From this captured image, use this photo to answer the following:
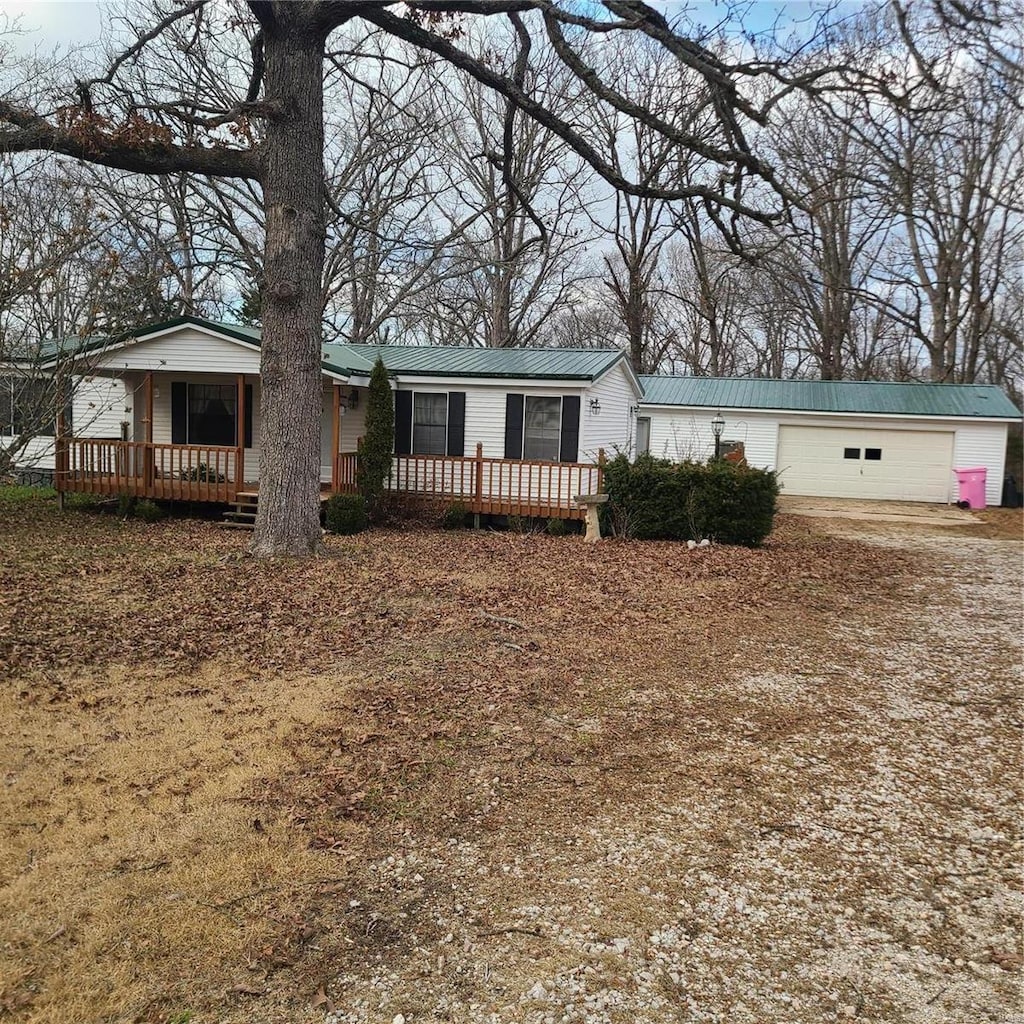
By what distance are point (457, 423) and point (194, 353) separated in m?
4.76

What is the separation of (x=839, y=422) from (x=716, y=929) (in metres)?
20.3

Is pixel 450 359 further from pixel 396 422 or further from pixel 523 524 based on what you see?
pixel 523 524

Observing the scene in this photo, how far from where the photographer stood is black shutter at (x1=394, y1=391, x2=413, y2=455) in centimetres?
1470

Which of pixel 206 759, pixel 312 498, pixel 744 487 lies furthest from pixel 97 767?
pixel 744 487

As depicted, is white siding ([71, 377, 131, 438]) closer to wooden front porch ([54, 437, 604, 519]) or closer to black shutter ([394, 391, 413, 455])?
Answer: wooden front porch ([54, 437, 604, 519])

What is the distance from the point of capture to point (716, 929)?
110 inches

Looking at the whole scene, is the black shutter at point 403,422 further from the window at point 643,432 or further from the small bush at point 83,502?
the window at point 643,432

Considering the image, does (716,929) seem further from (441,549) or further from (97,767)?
(441,549)

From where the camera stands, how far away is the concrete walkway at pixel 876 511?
56.1ft

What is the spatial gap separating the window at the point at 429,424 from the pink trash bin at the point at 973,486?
45.4 feet

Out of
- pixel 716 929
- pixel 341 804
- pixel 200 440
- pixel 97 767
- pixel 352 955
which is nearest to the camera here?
pixel 352 955

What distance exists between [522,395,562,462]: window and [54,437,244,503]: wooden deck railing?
508cm

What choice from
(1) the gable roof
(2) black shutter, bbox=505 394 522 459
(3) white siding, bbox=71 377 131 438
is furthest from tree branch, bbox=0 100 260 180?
(3) white siding, bbox=71 377 131 438

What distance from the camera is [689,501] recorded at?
1212 centimetres
